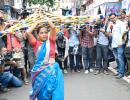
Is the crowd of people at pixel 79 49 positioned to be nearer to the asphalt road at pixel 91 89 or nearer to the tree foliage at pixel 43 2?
the asphalt road at pixel 91 89

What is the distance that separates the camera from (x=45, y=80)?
6023 millimetres

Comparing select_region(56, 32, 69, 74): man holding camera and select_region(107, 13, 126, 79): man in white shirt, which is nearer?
select_region(107, 13, 126, 79): man in white shirt

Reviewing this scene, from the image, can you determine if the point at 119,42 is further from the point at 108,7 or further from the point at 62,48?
the point at 108,7

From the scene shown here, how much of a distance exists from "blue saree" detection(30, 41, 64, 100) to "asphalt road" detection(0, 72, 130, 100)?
271 cm

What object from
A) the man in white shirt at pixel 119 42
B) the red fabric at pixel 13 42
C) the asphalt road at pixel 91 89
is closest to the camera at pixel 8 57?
the red fabric at pixel 13 42

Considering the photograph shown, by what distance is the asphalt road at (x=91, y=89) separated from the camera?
881 cm

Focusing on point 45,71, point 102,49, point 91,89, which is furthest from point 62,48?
point 45,71

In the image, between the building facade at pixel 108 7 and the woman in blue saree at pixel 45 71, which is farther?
the building facade at pixel 108 7

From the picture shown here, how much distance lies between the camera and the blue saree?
5.92 meters

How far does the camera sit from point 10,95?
9.44m

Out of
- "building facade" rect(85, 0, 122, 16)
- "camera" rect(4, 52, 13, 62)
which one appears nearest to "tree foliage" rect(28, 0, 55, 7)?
"building facade" rect(85, 0, 122, 16)

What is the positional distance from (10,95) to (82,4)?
204ft

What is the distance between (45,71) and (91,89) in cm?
380

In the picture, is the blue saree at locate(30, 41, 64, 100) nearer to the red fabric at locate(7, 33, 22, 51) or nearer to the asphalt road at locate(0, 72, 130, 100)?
the asphalt road at locate(0, 72, 130, 100)
